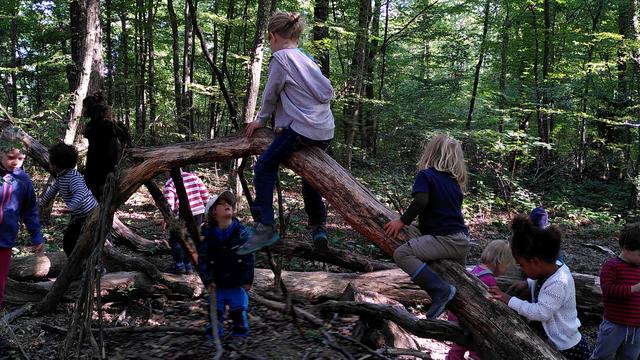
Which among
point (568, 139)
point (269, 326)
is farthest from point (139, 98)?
point (568, 139)

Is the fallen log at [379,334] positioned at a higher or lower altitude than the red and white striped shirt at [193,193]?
lower

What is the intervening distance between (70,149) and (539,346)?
189 inches

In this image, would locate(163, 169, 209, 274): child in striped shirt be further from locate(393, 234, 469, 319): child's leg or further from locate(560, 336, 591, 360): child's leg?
locate(560, 336, 591, 360): child's leg

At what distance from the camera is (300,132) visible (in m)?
3.48

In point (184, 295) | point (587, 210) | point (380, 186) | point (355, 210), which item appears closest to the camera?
point (355, 210)

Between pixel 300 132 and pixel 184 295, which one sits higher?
pixel 300 132

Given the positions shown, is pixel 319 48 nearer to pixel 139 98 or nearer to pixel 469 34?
pixel 469 34

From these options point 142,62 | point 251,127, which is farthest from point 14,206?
point 142,62

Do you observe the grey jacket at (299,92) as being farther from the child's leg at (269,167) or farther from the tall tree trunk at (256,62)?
the tall tree trunk at (256,62)

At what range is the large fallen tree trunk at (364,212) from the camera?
2.98m

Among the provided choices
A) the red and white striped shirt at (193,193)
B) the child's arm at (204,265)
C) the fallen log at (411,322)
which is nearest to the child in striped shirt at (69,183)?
the red and white striped shirt at (193,193)

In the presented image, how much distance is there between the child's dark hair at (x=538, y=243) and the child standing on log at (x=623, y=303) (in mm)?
1104

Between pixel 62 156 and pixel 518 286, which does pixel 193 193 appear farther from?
pixel 518 286

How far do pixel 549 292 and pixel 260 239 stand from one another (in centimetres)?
201
